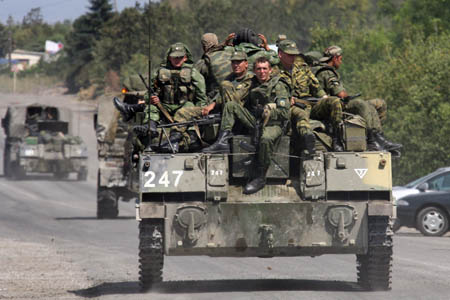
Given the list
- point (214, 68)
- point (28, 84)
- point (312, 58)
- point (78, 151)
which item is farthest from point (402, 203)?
point (28, 84)

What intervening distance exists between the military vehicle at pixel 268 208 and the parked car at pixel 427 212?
11.4 m

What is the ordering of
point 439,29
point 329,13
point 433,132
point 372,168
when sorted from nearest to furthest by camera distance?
point 372,168, point 433,132, point 439,29, point 329,13

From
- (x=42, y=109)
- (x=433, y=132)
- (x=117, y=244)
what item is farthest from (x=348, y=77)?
(x=117, y=244)

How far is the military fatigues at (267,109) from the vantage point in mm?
12883

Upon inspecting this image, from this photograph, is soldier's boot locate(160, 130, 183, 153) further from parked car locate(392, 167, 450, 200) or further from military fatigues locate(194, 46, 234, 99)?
parked car locate(392, 167, 450, 200)

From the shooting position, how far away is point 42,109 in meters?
50.1

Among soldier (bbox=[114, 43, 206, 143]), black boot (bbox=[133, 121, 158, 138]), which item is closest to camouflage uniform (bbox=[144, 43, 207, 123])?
soldier (bbox=[114, 43, 206, 143])

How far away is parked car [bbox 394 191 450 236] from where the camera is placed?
79.2 ft

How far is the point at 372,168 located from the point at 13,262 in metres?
7.38

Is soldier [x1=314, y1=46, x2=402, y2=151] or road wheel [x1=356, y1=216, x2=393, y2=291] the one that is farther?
soldier [x1=314, y1=46, x2=402, y2=151]

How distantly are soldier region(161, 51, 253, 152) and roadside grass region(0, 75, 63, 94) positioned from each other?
96.3 metres

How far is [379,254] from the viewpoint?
12977mm

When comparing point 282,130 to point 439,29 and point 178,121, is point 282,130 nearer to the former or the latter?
point 178,121

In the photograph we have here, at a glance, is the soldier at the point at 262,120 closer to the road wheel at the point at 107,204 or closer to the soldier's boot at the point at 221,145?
the soldier's boot at the point at 221,145
